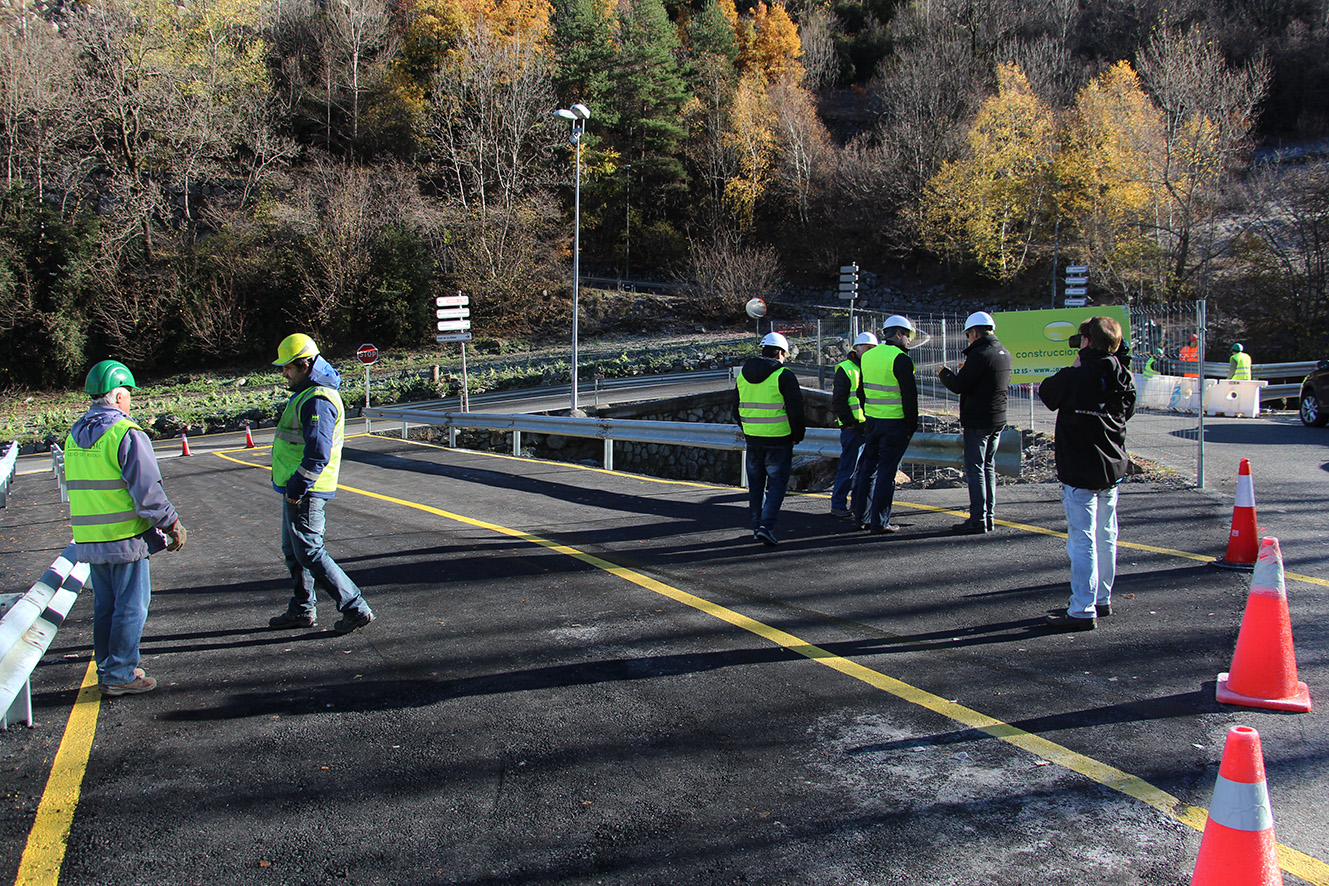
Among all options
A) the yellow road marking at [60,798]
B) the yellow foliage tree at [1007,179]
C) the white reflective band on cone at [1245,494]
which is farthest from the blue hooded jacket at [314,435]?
the yellow foliage tree at [1007,179]

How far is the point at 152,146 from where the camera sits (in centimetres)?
4703

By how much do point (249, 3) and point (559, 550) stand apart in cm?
6582

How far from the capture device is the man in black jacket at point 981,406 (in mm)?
7902

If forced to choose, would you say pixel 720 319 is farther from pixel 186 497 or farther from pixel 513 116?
pixel 186 497

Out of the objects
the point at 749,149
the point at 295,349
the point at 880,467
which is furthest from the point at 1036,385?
the point at 749,149

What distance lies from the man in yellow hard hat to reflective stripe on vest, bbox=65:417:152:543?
36.6 inches

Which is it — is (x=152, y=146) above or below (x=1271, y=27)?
below

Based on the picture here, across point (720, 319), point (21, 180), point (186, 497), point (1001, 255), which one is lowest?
point (186, 497)

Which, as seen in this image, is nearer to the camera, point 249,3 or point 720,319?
point 720,319

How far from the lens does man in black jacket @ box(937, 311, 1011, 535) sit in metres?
7.90

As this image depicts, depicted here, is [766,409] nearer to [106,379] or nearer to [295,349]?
[295,349]

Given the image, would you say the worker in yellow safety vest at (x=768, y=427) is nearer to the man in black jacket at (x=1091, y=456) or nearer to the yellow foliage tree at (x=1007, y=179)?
the man in black jacket at (x=1091, y=456)

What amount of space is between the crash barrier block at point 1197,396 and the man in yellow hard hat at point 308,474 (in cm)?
1921

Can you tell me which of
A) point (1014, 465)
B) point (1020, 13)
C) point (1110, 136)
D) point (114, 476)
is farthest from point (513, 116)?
point (114, 476)
